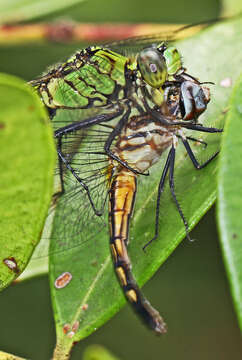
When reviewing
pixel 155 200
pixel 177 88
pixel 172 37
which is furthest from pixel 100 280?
pixel 172 37

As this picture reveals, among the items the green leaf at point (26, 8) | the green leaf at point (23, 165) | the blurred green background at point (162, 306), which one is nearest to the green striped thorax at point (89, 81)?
the green leaf at point (26, 8)

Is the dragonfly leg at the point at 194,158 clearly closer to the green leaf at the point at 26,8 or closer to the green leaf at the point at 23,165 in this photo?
the green leaf at the point at 23,165

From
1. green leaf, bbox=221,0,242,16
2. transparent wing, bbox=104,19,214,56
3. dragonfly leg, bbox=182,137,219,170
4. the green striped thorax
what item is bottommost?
dragonfly leg, bbox=182,137,219,170

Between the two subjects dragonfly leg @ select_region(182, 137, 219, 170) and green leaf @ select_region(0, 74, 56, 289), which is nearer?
green leaf @ select_region(0, 74, 56, 289)

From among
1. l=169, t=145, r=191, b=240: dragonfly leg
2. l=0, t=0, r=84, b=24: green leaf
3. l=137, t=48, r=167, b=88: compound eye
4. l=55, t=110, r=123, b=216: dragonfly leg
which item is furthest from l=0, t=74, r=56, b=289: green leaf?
l=0, t=0, r=84, b=24: green leaf

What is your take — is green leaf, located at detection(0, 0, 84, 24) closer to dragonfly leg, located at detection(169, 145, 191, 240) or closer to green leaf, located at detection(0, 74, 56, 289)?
dragonfly leg, located at detection(169, 145, 191, 240)

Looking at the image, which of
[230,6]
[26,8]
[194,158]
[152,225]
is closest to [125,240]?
[152,225]
